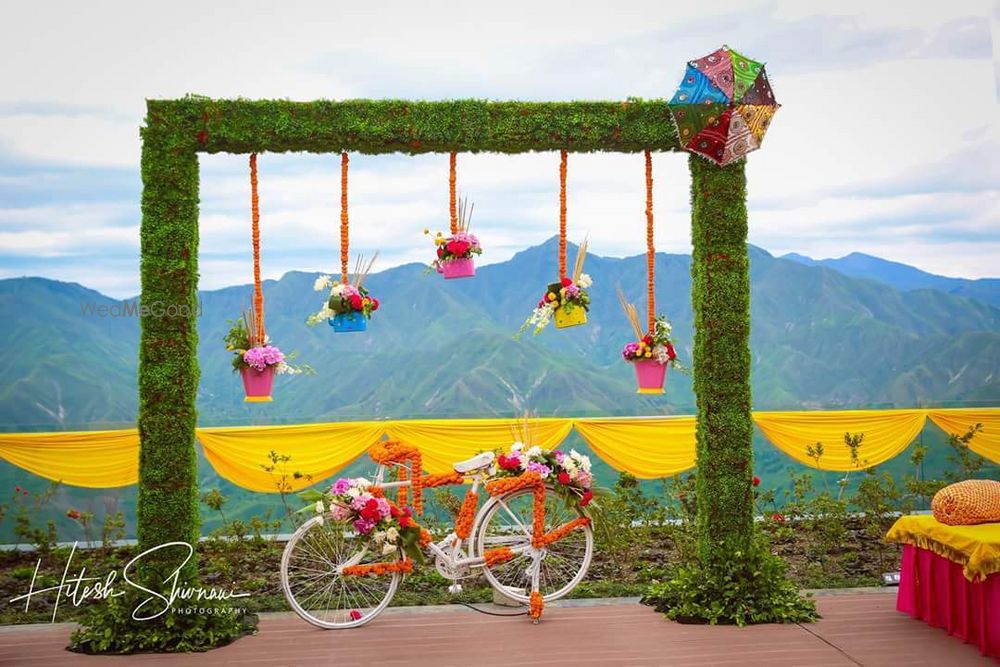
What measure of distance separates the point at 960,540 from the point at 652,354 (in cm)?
211

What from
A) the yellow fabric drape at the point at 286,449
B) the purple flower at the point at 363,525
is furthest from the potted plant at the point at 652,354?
the yellow fabric drape at the point at 286,449

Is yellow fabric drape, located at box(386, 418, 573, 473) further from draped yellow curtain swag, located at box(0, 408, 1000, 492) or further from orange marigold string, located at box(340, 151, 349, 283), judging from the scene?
orange marigold string, located at box(340, 151, 349, 283)

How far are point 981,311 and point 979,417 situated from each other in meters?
7.68

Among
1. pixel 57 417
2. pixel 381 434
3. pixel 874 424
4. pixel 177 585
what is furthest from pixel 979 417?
pixel 57 417

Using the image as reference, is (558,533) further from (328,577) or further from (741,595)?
(328,577)

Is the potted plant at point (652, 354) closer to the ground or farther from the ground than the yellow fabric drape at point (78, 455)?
farther from the ground

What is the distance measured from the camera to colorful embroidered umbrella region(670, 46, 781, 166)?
238 inches

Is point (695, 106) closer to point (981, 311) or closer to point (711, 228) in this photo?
point (711, 228)

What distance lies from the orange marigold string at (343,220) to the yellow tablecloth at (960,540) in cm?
383

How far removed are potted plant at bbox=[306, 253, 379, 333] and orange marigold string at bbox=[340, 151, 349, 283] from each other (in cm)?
9

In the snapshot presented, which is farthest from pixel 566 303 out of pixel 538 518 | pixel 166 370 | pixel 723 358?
pixel 166 370

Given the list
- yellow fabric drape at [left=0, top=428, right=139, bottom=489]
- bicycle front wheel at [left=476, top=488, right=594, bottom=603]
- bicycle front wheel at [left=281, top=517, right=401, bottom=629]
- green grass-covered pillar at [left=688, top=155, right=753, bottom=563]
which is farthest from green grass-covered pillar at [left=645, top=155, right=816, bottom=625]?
yellow fabric drape at [left=0, top=428, right=139, bottom=489]

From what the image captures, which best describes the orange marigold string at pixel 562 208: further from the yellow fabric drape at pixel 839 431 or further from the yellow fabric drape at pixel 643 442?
the yellow fabric drape at pixel 839 431

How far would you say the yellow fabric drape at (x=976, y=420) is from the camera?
9156 millimetres
